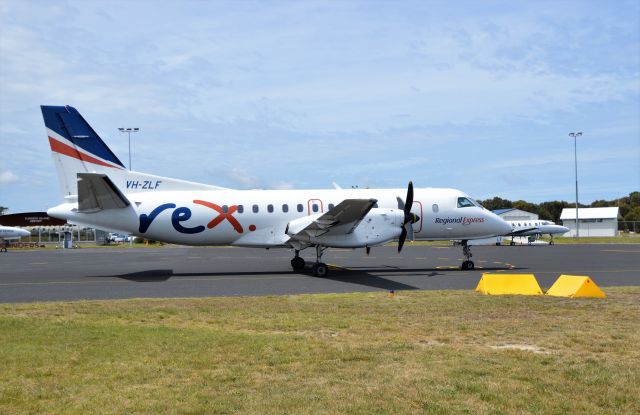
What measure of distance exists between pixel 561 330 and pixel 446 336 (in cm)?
228

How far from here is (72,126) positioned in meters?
23.9

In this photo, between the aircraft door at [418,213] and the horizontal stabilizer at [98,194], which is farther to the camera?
the aircraft door at [418,213]

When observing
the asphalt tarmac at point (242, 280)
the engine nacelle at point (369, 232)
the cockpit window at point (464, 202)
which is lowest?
the asphalt tarmac at point (242, 280)

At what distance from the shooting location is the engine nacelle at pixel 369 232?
75.8ft

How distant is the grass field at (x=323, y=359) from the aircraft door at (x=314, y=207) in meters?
11.9

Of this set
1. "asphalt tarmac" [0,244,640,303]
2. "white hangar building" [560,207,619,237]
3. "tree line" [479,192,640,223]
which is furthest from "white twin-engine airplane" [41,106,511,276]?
"tree line" [479,192,640,223]

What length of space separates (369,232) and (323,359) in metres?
15.1

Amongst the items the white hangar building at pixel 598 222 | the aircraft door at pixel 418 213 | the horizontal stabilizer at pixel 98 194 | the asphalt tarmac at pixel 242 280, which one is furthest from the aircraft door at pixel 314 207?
the white hangar building at pixel 598 222

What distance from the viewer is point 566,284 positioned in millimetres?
15656

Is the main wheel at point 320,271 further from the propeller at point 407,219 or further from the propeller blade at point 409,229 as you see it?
the propeller blade at point 409,229

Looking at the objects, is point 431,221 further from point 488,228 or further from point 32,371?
point 32,371

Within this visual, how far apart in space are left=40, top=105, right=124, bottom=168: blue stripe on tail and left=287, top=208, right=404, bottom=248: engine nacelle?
382 inches

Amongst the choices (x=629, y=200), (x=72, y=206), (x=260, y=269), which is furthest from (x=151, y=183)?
(x=629, y=200)

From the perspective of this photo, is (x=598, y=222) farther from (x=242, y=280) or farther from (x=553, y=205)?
(x=242, y=280)
